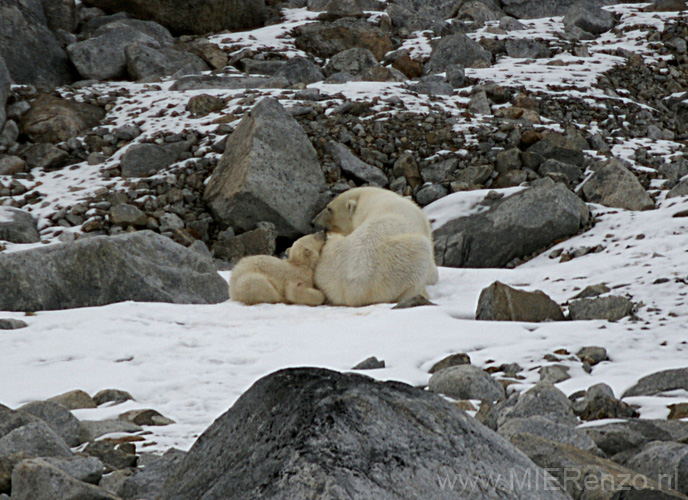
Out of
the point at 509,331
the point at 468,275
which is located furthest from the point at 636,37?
the point at 509,331

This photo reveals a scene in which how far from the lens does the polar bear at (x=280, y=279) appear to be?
7.36 m

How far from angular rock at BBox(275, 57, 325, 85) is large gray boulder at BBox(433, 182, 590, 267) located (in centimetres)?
917

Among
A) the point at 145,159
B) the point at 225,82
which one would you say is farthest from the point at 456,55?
the point at 145,159

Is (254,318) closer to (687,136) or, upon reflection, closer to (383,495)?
(383,495)

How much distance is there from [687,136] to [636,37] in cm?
562

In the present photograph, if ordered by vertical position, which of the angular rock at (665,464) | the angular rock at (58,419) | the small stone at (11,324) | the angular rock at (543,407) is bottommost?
the small stone at (11,324)

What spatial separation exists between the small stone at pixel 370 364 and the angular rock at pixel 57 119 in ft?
40.3

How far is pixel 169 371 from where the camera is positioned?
16.5 ft

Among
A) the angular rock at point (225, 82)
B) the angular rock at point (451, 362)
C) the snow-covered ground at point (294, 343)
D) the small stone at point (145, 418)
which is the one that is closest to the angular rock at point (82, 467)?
the snow-covered ground at point (294, 343)

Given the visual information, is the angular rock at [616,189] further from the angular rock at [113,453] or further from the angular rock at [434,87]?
the angular rock at [113,453]

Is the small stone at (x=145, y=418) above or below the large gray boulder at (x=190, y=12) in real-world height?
below

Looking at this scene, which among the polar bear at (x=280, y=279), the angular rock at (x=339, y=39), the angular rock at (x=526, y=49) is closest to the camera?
the polar bear at (x=280, y=279)

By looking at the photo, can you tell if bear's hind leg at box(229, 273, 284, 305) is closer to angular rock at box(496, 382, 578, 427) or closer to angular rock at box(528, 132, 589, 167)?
angular rock at box(496, 382, 578, 427)

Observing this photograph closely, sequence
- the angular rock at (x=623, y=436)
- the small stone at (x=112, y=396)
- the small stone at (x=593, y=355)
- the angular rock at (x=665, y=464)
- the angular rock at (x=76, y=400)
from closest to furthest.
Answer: the angular rock at (x=665, y=464) → the angular rock at (x=623, y=436) → the angular rock at (x=76, y=400) → the small stone at (x=112, y=396) → the small stone at (x=593, y=355)
